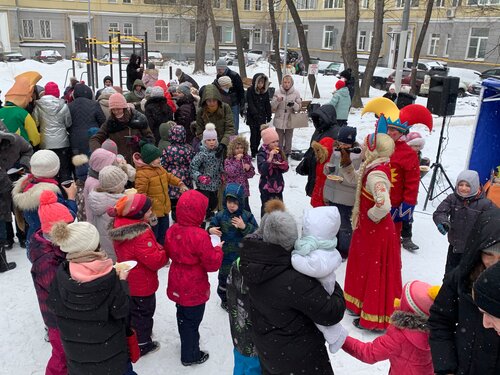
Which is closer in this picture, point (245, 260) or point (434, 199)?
point (245, 260)

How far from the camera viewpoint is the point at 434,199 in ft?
25.7

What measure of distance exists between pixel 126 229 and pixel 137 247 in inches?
6.7

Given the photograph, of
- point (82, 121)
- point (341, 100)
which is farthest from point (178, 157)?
point (341, 100)

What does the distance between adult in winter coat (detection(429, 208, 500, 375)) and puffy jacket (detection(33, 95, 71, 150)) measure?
19.9 feet

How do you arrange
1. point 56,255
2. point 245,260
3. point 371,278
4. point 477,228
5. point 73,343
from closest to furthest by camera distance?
1. point 477,228
2. point 245,260
3. point 73,343
4. point 56,255
5. point 371,278

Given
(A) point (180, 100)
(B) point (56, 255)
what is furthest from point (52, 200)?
(A) point (180, 100)

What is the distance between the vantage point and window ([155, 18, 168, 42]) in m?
44.2

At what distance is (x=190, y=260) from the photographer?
3445mm

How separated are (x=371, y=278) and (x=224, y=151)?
278 centimetres

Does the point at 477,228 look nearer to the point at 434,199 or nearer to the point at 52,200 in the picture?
the point at 52,200

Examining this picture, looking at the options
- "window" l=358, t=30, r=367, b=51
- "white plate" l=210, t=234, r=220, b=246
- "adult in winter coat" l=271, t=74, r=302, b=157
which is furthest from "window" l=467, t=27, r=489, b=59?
"white plate" l=210, t=234, r=220, b=246

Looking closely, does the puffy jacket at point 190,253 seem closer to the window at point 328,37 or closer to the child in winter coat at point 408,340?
the child in winter coat at point 408,340

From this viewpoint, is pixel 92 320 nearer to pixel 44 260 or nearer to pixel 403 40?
pixel 44 260

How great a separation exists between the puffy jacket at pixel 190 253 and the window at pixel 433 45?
128ft
